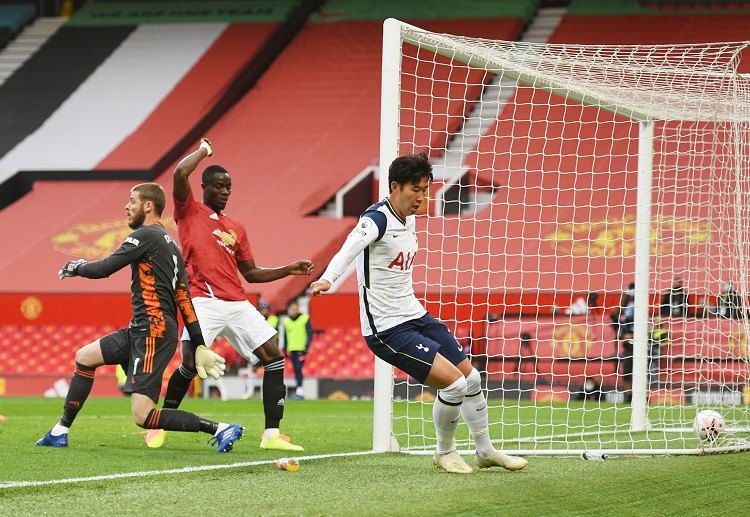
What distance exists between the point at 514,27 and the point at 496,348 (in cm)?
936

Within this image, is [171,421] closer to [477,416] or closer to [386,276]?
[386,276]

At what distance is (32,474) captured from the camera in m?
6.71

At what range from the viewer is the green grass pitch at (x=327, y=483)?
5.44 m

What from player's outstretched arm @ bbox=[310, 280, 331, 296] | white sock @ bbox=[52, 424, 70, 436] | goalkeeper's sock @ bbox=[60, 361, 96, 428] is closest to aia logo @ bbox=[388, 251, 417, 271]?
player's outstretched arm @ bbox=[310, 280, 331, 296]

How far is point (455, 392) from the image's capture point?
6879 millimetres

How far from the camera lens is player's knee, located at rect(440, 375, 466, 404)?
684cm

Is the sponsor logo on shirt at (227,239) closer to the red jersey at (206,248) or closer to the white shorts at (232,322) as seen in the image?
the red jersey at (206,248)

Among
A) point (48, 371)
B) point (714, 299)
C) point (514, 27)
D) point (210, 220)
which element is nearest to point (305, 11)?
point (514, 27)

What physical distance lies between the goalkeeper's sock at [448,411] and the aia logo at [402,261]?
72 centimetres

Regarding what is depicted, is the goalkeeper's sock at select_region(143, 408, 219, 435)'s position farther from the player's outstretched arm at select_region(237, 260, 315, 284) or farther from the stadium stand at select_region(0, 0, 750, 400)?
the stadium stand at select_region(0, 0, 750, 400)

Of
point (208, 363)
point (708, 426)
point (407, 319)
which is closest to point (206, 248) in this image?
point (208, 363)

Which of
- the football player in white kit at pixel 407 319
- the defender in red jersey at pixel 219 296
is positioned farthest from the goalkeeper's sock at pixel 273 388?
the football player in white kit at pixel 407 319

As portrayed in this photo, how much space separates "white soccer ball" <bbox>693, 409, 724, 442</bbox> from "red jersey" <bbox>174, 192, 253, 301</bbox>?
3.44 meters

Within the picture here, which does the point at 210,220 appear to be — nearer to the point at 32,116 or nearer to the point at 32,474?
the point at 32,474
